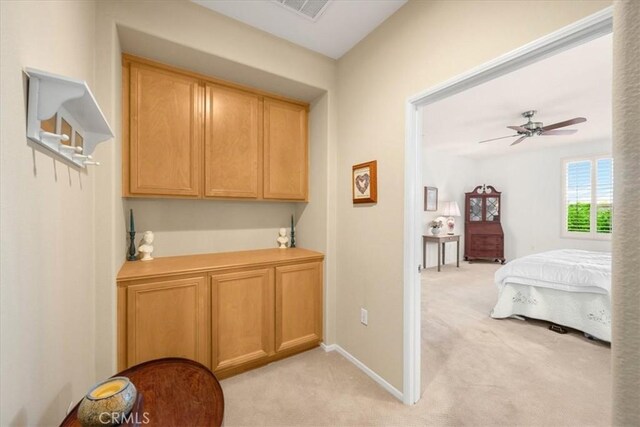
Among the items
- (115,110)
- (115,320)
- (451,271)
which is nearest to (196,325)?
(115,320)

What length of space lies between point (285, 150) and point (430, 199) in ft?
14.7

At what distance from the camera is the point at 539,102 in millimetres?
3398

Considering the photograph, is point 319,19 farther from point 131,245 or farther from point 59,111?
point 131,245

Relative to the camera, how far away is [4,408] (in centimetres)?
60

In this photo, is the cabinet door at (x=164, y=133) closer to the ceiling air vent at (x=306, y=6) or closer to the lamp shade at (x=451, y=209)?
the ceiling air vent at (x=306, y=6)

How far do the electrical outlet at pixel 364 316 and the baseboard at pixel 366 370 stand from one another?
33 centimetres

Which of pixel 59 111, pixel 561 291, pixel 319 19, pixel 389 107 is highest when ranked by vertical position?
pixel 319 19

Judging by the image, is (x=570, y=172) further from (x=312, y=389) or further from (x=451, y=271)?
(x=312, y=389)

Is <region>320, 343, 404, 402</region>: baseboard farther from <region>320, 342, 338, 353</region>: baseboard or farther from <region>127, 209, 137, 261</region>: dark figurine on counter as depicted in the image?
<region>127, 209, 137, 261</region>: dark figurine on counter

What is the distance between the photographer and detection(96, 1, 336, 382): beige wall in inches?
61.4

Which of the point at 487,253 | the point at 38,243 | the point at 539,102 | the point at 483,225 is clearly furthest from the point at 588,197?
the point at 38,243

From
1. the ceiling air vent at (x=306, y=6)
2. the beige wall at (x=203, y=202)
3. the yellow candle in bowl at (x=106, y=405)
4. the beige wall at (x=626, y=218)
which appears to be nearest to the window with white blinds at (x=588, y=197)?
the beige wall at (x=203, y=202)

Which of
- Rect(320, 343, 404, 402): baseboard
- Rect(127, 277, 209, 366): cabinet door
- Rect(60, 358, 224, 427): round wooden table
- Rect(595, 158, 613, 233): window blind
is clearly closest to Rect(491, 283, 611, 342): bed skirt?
Rect(320, 343, 404, 402): baseboard

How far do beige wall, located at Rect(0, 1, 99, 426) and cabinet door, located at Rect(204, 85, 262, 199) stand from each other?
92 cm
